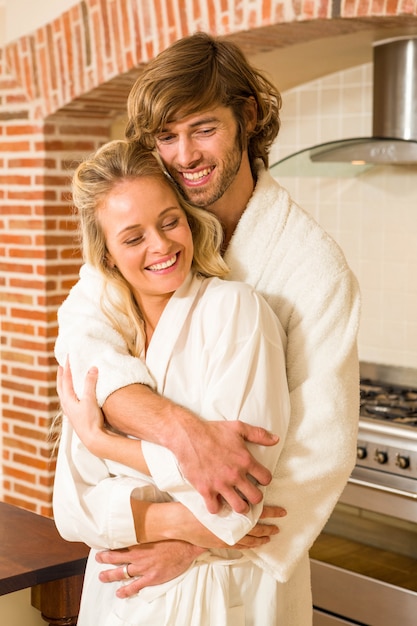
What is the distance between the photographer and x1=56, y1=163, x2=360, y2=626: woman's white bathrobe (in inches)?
73.6

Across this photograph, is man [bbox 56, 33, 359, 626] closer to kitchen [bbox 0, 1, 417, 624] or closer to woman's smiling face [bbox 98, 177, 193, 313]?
woman's smiling face [bbox 98, 177, 193, 313]

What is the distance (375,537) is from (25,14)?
114 inches

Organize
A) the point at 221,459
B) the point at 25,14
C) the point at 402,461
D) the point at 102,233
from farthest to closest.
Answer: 1. the point at 25,14
2. the point at 402,461
3. the point at 102,233
4. the point at 221,459

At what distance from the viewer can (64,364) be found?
80.2 inches

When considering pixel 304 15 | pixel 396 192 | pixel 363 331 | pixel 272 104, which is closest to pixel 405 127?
pixel 396 192

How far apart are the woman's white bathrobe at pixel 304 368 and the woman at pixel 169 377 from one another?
49mm

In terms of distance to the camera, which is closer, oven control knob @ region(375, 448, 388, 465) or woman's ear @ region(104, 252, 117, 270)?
woman's ear @ region(104, 252, 117, 270)

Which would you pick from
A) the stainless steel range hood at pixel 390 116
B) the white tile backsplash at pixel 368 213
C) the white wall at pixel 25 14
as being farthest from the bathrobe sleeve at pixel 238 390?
the white wall at pixel 25 14

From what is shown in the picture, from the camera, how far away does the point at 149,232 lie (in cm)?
188

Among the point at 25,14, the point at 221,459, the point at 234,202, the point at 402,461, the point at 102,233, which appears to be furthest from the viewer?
the point at 25,14

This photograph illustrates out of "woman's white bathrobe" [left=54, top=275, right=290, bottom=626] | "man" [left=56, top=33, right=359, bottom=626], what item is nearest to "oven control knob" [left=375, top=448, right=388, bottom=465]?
"man" [left=56, top=33, right=359, bottom=626]

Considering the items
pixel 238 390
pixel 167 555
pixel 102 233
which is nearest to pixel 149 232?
pixel 102 233

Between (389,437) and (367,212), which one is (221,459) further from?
(367,212)

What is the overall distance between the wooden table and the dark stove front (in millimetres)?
1577
